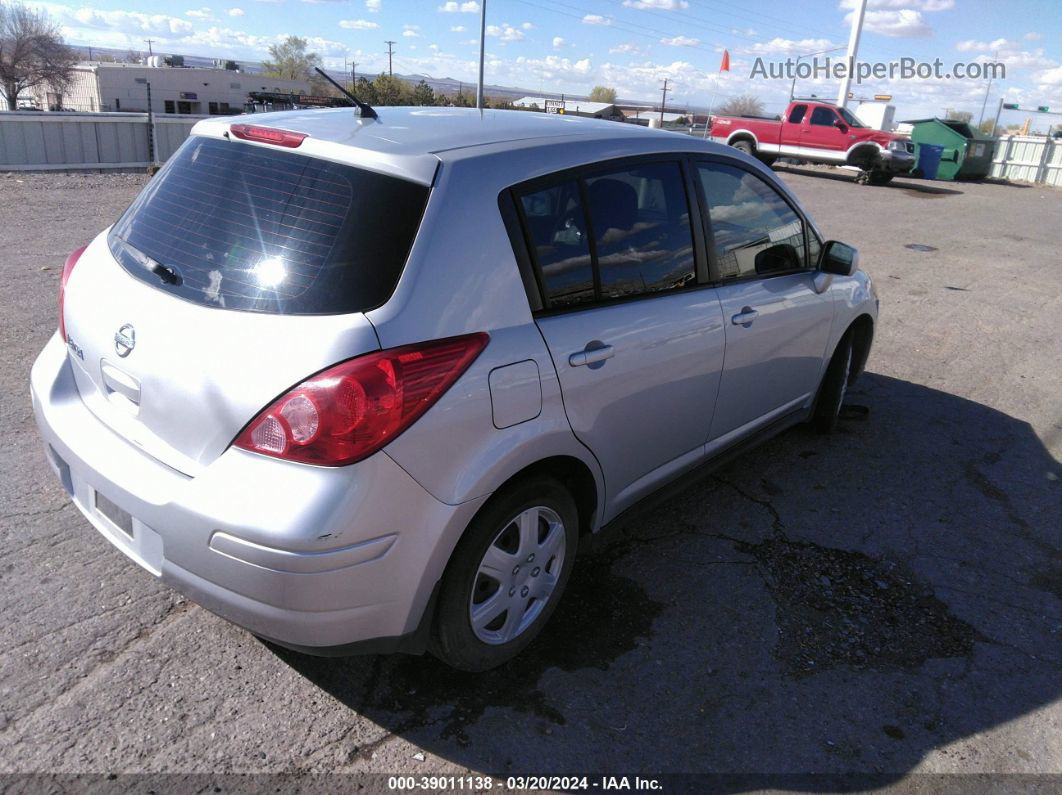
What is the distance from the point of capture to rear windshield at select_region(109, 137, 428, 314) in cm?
234

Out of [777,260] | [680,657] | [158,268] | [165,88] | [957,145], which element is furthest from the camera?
[165,88]

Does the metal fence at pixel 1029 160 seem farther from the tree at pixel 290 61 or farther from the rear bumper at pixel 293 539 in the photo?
the tree at pixel 290 61

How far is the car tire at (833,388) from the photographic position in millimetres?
4875

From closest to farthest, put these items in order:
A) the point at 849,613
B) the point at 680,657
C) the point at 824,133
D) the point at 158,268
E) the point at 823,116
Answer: the point at 158,268, the point at 680,657, the point at 849,613, the point at 824,133, the point at 823,116

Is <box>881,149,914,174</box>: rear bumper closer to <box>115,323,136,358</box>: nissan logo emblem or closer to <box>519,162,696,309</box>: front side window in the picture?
<box>519,162,696,309</box>: front side window

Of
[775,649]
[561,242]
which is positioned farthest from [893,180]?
[561,242]

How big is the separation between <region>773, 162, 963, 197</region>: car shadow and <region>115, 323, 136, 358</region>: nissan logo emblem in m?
24.8

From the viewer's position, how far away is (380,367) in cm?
222

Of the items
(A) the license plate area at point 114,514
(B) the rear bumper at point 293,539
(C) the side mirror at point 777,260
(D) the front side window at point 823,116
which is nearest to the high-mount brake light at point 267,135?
(B) the rear bumper at point 293,539

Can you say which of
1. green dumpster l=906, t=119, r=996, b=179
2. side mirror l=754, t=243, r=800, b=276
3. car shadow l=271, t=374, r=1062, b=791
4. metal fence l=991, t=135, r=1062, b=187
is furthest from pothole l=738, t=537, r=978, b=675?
metal fence l=991, t=135, r=1062, b=187

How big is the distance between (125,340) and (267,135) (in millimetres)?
829

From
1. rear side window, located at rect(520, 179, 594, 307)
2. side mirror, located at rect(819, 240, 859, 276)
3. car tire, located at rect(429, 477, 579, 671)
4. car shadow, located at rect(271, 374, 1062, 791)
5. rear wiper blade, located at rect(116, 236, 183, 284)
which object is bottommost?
car shadow, located at rect(271, 374, 1062, 791)

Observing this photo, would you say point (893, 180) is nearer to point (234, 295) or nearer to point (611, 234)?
point (611, 234)

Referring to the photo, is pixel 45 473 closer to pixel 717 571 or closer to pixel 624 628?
pixel 624 628
